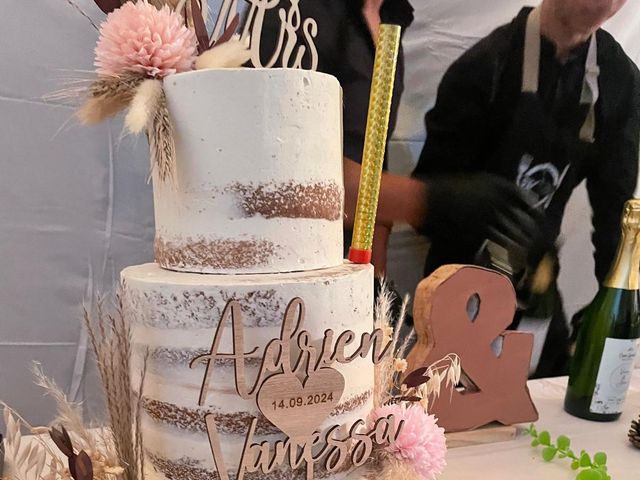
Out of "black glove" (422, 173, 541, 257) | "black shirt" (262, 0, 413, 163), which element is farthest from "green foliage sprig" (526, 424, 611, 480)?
"black shirt" (262, 0, 413, 163)

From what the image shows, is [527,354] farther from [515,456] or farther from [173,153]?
[173,153]

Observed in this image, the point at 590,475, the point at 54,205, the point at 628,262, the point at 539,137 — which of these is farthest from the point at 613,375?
the point at 54,205

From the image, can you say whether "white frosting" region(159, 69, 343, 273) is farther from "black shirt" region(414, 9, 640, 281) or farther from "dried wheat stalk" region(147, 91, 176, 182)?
"black shirt" region(414, 9, 640, 281)

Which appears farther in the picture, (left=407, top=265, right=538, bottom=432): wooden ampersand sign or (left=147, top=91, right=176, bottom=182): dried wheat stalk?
(left=407, top=265, right=538, bottom=432): wooden ampersand sign

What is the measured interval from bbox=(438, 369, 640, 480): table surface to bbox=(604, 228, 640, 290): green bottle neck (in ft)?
0.85

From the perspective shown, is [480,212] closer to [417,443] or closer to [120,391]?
[417,443]

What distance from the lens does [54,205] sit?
95 cm

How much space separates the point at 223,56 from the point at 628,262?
0.84 meters

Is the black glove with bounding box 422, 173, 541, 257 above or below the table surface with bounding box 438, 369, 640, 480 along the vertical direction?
above

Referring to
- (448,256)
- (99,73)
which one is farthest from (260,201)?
(448,256)

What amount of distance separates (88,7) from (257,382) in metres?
0.74

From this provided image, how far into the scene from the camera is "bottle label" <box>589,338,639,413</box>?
39.2 inches

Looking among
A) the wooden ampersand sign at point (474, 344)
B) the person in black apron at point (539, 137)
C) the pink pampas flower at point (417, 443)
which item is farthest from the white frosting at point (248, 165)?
the person in black apron at point (539, 137)

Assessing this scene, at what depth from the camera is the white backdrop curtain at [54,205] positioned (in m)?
0.92
